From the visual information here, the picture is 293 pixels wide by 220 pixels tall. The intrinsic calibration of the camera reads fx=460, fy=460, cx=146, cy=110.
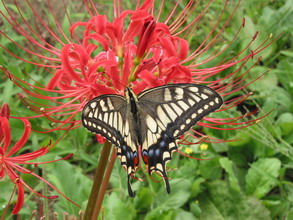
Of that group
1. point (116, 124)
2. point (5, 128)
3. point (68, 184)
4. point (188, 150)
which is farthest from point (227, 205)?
point (5, 128)

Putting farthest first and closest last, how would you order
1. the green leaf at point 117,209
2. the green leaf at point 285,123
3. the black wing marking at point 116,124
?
the green leaf at point 285,123, the green leaf at point 117,209, the black wing marking at point 116,124

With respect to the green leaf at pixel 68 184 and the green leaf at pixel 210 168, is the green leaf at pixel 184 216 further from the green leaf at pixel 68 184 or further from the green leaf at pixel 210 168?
the green leaf at pixel 68 184

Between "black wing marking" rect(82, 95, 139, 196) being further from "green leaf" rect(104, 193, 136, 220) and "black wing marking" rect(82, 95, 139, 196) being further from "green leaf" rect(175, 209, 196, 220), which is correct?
"green leaf" rect(175, 209, 196, 220)

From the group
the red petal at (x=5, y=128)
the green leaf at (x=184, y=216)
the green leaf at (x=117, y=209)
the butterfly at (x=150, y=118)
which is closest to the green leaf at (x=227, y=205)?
the green leaf at (x=184, y=216)

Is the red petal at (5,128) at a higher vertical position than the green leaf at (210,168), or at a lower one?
lower

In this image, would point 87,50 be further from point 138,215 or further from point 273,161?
point 273,161

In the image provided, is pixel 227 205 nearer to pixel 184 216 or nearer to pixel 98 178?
pixel 184 216
